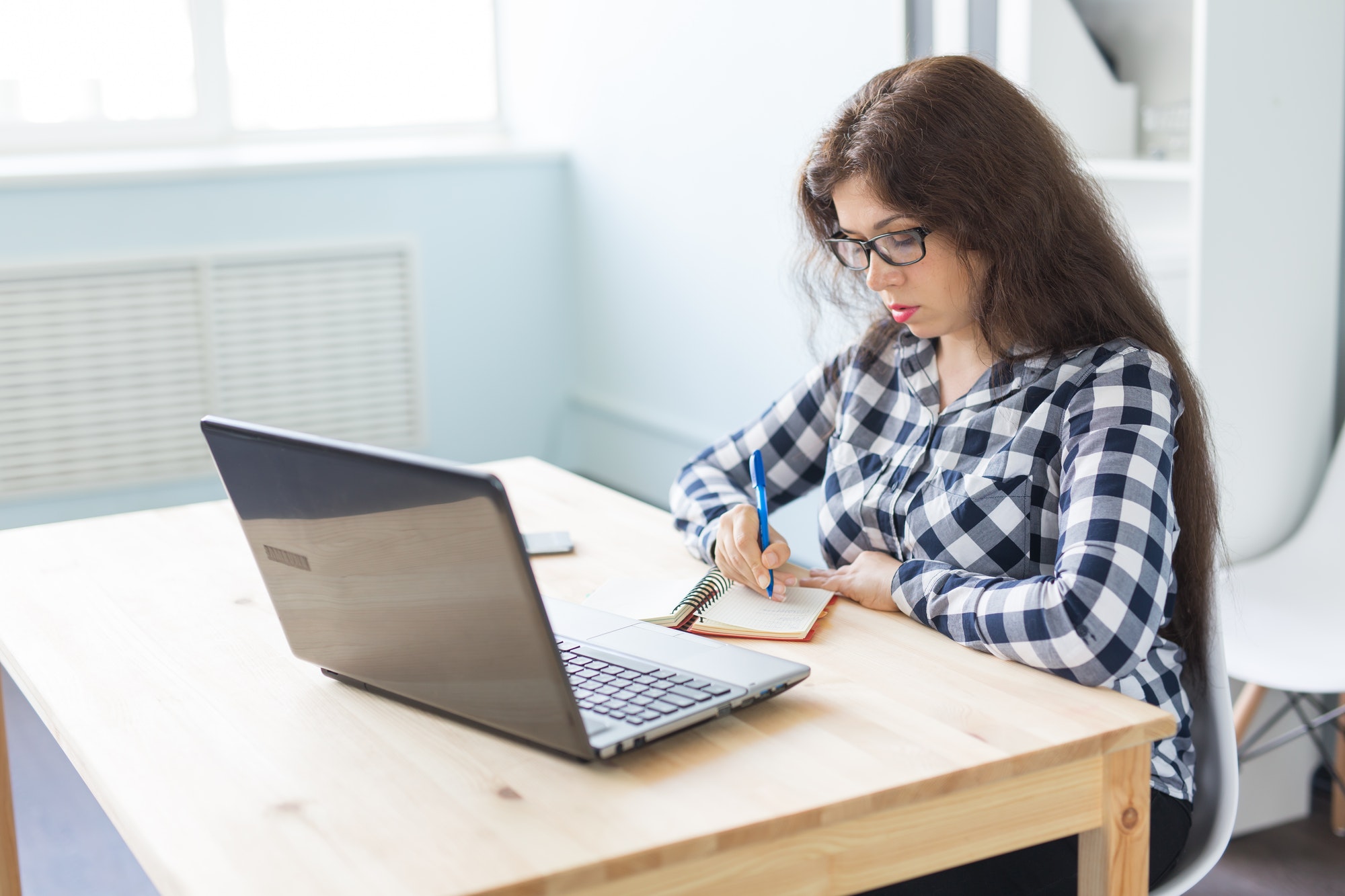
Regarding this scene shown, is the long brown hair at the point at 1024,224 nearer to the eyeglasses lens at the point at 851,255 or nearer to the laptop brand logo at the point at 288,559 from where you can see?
the eyeglasses lens at the point at 851,255

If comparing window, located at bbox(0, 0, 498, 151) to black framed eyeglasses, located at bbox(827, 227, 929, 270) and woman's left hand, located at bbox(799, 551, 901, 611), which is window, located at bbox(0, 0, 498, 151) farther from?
woman's left hand, located at bbox(799, 551, 901, 611)

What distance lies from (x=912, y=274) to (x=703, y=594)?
1.28 ft

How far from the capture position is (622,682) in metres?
1.08

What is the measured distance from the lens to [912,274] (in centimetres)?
139

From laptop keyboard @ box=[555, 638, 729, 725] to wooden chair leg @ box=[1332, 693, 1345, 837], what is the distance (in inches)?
61.1

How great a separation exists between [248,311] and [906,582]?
2.76 meters

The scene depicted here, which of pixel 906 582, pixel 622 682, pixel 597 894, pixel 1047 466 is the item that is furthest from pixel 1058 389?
pixel 597 894

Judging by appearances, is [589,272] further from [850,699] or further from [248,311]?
[850,699]

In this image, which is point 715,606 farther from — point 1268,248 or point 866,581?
point 1268,248

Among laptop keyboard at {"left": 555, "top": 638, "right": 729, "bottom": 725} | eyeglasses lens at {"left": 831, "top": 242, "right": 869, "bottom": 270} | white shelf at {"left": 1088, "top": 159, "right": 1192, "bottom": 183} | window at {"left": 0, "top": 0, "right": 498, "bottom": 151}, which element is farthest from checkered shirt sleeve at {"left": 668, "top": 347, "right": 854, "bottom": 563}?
window at {"left": 0, "top": 0, "right": 498, "bottom": 151}

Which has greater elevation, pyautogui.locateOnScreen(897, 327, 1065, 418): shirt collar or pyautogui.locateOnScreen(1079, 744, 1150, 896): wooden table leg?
pyautogui.locateOnScreen(897, 327, 1065, 418): shirt collar

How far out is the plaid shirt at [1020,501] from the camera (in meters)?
1.16

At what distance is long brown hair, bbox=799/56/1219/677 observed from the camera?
1316mm

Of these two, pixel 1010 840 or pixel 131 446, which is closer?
pixel 1010 840
